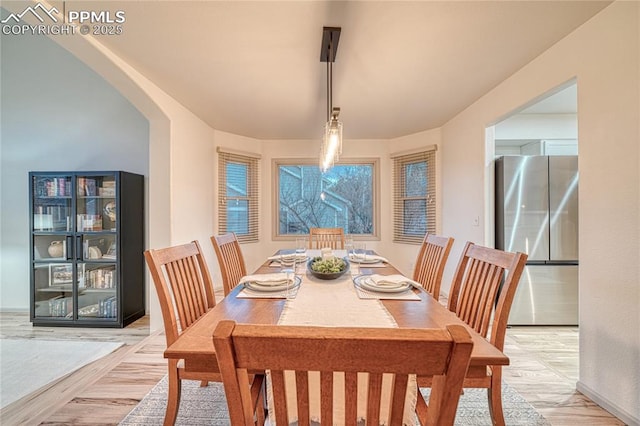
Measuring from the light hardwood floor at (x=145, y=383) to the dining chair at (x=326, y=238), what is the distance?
5.86 ft

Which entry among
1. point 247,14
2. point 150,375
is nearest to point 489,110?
point 247,14

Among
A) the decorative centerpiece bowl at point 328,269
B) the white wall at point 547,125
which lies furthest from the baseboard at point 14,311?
the white wall at point 547,125

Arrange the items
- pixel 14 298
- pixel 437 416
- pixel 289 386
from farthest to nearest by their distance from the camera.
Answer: pixel 14 298 → pixel 289 386 → pixel 437 416

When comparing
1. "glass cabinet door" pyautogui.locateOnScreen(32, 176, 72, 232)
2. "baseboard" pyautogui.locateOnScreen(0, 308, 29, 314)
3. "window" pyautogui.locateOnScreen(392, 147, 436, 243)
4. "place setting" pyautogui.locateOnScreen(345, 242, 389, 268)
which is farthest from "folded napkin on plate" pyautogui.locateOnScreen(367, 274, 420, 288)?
"baseboard" pyautogui.locateOnScreen(0, 308, 29, 314)

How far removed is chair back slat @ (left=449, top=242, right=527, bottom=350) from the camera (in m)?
1.23

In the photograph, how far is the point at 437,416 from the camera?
52 centimetres

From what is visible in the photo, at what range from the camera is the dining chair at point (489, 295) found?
1.23 m

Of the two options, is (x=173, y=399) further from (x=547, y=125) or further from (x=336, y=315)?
A: (x=547, y=125)

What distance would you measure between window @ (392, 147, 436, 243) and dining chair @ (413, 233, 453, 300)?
6.50 ft

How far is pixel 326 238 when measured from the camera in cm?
339

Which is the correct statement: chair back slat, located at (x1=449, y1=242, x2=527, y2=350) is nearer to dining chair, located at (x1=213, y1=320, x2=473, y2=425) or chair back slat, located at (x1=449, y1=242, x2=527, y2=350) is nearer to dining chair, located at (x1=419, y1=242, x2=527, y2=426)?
dining chair, located at (x1=419, y1=242, x2=527, y2=426)

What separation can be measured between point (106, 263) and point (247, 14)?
2845 mm

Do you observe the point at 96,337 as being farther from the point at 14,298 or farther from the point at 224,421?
the point at 224,421

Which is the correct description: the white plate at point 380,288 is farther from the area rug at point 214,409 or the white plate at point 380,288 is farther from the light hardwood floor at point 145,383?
the light hardwood floor at point 145,383
